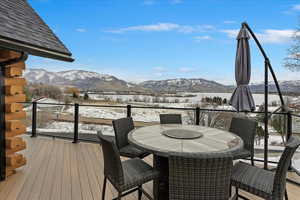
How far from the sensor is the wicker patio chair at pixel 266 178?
1.77 m

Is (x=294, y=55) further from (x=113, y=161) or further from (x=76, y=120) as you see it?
(x=113, y=161)

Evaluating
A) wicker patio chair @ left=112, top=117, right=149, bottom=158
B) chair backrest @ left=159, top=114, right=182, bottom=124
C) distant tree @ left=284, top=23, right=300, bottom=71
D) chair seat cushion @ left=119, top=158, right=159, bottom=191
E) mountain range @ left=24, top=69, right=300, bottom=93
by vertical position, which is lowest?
chair seat cushion @ left=119, top=158, right=159, bottom=191

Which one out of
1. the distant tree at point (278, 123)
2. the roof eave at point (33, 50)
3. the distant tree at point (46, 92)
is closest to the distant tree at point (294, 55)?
the distant tree at point (278, 123)

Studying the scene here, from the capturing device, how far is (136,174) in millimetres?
2168

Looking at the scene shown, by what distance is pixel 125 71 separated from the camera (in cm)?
1842

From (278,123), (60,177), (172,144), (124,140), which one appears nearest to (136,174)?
(172,144)

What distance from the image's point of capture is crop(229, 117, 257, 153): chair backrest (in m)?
3.03

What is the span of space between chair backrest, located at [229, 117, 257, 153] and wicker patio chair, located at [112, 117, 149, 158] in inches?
63.4

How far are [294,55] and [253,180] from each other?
11350 millimetres

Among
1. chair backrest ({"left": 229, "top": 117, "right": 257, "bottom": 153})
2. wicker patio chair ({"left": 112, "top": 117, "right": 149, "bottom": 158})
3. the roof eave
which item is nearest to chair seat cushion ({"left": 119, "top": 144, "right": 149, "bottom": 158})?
wicker patio chair ({"left": 112, "top": 117, "right": 149, "bottom": 158})

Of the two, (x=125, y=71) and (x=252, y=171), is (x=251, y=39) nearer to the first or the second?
(x=252, y=171)

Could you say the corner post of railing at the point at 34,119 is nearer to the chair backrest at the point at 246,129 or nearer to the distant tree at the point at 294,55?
the chair backrest at the point at 246,129

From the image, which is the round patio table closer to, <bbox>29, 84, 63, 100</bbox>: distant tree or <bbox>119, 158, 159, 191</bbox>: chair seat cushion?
<bbox>119, 158, 159, 191</bbox>: chair seat cushion

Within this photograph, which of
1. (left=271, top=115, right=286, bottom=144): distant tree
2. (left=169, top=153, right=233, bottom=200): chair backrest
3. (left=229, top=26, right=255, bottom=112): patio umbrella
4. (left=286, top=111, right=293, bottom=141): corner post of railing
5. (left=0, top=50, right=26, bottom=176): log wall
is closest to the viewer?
(left=169, top=153, right=233, bottom=200): chair backrest
